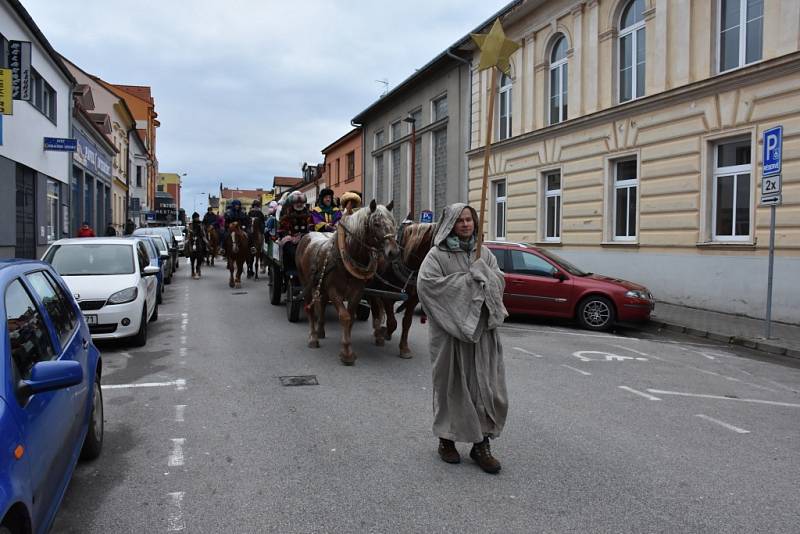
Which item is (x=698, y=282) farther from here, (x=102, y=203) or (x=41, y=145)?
(x=102, y=203)

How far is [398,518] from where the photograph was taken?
352 cm

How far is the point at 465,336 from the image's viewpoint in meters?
4.05

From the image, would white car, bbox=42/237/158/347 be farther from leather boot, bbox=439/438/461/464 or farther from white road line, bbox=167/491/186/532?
leather boot, bbox=439/438/461/464

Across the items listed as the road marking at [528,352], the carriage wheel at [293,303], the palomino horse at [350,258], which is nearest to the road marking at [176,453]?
the palomino horse at [350,258]

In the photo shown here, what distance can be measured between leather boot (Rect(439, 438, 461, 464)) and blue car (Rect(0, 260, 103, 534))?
236 cm

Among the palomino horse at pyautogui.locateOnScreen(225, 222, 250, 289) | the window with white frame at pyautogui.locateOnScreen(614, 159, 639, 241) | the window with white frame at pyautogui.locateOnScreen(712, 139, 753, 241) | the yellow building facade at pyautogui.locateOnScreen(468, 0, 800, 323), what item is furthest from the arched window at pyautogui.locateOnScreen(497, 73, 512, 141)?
the palomino horse at pyautogui.locateOnScreen(225, 222, 250, 289)

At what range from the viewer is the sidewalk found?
9758 mm

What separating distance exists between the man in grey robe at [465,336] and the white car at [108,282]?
5.78m

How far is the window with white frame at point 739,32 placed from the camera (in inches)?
496

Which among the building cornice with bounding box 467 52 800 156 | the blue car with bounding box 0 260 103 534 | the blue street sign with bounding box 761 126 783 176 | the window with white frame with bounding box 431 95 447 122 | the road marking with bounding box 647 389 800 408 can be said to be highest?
the window with white frame with bounding box 431 95 447 122

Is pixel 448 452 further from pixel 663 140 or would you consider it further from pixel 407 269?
pixel 663 140

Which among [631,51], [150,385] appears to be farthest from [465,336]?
[631,51]

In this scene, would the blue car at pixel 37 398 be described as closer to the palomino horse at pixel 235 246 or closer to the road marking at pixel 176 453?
the road marking at pixel 176 453

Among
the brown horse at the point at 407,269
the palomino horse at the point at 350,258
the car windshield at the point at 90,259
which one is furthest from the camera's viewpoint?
the car windshield at the point at 90,259
